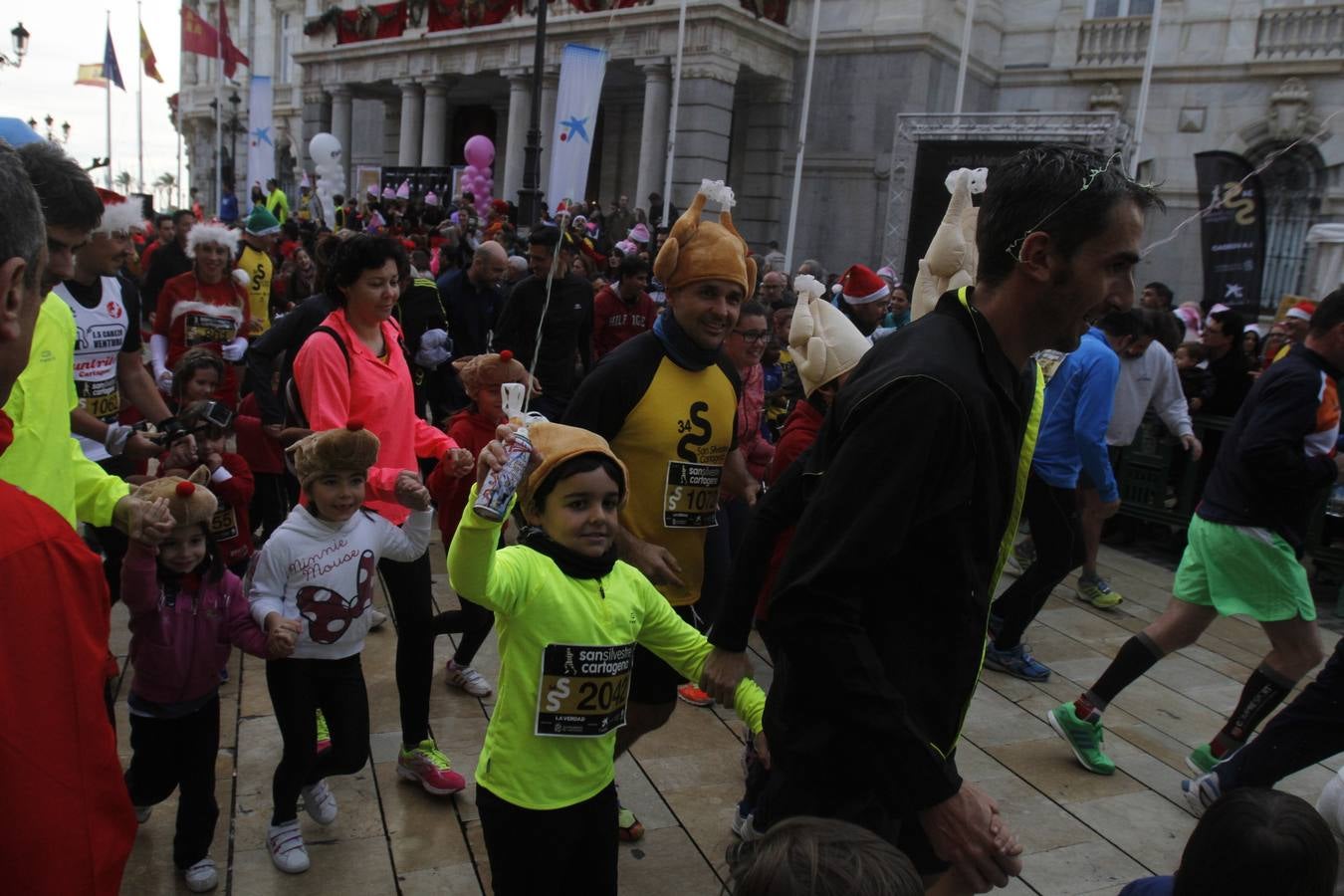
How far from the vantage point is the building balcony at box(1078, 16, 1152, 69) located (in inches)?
773

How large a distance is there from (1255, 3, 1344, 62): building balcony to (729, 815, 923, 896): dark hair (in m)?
21.0

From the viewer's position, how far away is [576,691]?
8.14 ft

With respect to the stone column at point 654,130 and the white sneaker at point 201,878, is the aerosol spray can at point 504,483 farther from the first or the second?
the stone column at point 654,130

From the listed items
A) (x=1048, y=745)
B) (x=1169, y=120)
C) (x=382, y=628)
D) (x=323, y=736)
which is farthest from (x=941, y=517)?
(x=1169, y=120)

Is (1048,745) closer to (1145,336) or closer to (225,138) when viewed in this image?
(1145,336)

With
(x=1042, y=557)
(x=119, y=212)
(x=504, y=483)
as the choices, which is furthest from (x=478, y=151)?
(x=504, y=483)

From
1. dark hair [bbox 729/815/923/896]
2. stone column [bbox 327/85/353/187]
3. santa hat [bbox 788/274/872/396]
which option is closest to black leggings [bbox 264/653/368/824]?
dark hair [bbox 729/815/923/896]

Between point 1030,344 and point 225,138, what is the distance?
1974 inches

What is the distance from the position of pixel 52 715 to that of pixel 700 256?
2.57 meters

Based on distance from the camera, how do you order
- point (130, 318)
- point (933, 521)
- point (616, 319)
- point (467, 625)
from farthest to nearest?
point (616, 319) → point (130, 318) → point (467, 625) → point (933, 521)

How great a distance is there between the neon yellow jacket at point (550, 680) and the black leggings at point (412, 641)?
1.14 m

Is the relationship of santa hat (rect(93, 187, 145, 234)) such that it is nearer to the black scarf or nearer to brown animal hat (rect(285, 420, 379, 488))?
brown animal hat (rect(285, 420, 379, 488))

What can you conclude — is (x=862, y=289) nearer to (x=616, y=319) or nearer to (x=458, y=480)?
(x=616, y=319)

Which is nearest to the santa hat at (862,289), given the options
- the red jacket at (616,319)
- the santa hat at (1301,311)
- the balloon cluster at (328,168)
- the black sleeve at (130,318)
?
the red jacket at (616,319)
